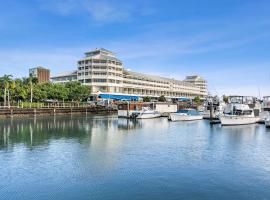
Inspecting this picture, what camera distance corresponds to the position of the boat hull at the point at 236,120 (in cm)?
7250

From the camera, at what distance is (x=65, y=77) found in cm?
17325

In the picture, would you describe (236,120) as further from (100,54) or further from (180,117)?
(100,54)

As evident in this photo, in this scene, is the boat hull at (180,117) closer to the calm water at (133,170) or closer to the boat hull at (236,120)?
the boat hull at (236,120)

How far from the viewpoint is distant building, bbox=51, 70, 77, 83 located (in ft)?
550

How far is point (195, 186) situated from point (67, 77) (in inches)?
6114

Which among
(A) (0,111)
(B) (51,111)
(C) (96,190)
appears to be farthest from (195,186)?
(B) (51,111)

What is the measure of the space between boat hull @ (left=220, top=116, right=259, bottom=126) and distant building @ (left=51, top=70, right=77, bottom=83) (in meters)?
109

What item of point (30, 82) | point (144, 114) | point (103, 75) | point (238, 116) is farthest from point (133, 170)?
point (103, 75)

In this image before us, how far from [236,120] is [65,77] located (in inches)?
4718

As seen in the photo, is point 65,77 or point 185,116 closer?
point 185,116

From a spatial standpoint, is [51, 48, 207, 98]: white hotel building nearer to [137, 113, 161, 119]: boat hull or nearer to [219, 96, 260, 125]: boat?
[137, 113, 161, 119]: boat hull

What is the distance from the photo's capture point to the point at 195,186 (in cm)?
2389

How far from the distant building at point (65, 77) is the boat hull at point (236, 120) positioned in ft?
358

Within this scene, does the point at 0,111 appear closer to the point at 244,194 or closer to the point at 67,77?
the point at 67,77
